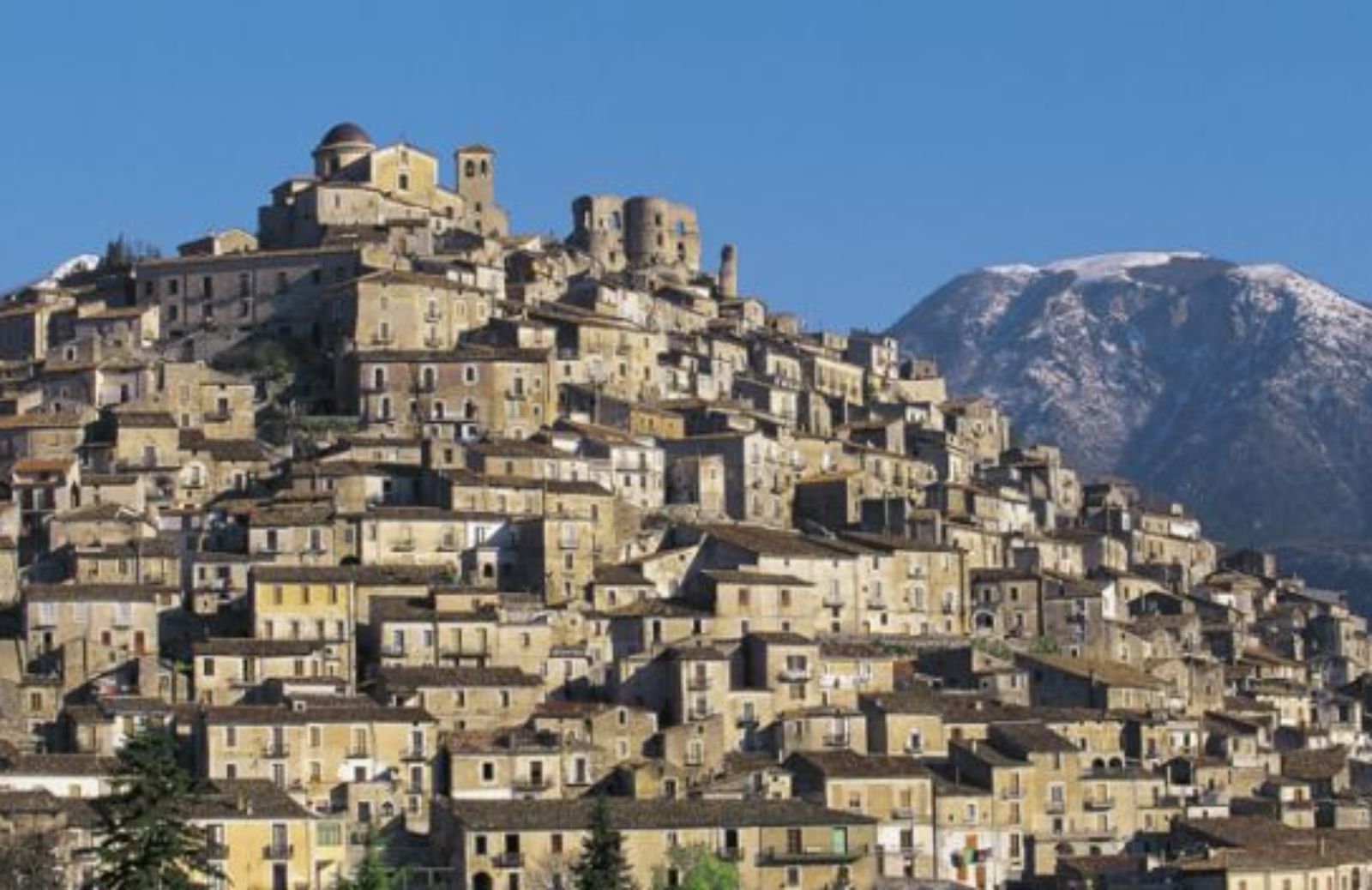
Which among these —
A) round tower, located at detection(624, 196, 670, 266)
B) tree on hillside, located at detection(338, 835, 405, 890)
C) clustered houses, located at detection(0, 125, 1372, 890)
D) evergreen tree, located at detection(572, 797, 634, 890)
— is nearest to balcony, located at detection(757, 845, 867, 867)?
clustered houses, located at detection(0, 125, 1372, 890)

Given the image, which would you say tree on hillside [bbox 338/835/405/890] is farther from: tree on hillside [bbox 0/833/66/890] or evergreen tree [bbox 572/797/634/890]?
tree on hillside [bbox 0/833/66/890]

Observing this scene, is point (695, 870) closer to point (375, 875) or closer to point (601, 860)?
point (601, 860)

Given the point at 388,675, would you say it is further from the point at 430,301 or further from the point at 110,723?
the point at 430,301

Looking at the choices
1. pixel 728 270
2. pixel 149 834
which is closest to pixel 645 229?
pixel 728 270

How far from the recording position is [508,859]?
77000 mm

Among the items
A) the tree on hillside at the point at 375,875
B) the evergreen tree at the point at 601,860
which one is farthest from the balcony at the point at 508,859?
the evergreen tree at the point at 601,860

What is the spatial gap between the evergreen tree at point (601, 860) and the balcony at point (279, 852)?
5883 mm

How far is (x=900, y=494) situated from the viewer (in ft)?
357

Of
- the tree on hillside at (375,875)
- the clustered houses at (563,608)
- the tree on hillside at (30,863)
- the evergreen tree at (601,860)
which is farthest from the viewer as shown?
the clustered houses at (563,608)

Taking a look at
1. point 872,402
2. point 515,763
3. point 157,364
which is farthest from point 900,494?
point 515,763

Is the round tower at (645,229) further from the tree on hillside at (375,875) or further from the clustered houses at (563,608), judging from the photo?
the tree on hillside at (375,875)

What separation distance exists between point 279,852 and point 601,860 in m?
8.00

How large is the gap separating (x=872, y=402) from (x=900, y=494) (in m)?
14.3

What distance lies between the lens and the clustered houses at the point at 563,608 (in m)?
80.8
